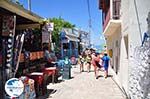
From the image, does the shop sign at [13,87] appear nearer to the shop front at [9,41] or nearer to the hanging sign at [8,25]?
the shop front at [9,41]

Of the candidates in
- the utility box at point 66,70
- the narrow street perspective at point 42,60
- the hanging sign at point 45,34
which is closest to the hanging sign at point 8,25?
the narrow street perspective at point 42,60

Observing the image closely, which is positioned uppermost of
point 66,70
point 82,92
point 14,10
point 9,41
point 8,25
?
point 14,10

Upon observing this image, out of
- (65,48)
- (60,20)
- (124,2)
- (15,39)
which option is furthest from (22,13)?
(60,20)

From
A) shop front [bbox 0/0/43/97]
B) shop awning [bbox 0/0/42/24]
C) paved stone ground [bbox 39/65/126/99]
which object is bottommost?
paved stone ground [bbox 39/65/126/99]

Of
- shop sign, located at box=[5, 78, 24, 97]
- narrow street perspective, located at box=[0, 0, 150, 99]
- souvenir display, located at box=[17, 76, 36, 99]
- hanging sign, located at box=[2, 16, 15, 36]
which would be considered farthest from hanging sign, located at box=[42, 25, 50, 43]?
shop sign, located at box=[5, 78, 24, 97]

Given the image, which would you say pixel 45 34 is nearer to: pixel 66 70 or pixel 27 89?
pixel 66 70

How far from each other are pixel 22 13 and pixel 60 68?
31.0 ft

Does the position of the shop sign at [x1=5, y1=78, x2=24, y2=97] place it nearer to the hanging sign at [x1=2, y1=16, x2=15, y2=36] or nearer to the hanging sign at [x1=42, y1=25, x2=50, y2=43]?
the hanging sign at [x1=2, y1=16, x2=15, y2=36]

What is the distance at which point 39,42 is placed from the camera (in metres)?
18.0

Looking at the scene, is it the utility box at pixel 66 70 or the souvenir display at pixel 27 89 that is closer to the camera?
the souvenir display at pixel 27 89

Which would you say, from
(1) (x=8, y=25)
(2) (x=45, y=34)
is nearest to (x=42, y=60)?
(2) (x=45, y=34)

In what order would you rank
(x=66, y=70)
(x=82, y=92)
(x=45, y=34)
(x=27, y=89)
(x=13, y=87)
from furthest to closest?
(x=66, y=70) < (x=45, y=34) < (x=82, y=92) < (x=27, y=89) < (x=13, y=87)

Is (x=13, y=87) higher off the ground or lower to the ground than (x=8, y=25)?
lower

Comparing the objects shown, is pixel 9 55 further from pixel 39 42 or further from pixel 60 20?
pixel 60 20
